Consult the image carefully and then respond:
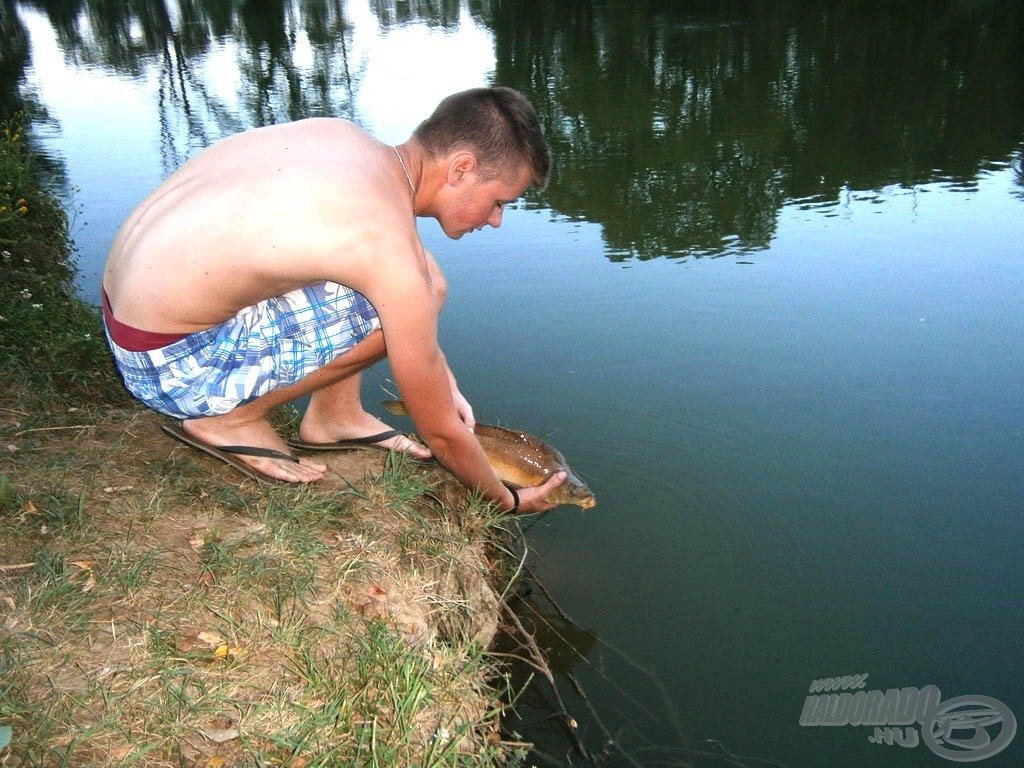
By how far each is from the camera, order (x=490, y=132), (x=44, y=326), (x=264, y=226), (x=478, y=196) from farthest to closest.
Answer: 1. (x=44, y=326)
2. (x=478, y=196)
3. (x=490, y=132)
4. (x=264, y=226)

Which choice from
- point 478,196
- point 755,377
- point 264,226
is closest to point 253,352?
point 264,226

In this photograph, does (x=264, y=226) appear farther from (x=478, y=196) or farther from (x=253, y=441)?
(x=253, y=441)

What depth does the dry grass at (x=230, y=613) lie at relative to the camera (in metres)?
2.21

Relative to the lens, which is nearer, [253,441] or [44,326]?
[253,441]

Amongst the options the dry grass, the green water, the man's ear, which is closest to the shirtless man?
the man's ear

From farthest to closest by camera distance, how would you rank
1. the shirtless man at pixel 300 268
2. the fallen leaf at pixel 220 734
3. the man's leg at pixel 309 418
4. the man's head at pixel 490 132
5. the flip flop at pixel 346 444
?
the flip flop at pixel 346 444
the man's leg at pixel 309 418
the man's head at pixel 490 132
the shirtless man at pixel 300 268
the fallen leaf at pixel 220 734

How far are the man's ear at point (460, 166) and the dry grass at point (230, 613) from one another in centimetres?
114

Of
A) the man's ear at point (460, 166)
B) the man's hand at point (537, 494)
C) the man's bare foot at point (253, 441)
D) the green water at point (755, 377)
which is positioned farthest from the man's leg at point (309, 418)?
the green water at point (755, 377)

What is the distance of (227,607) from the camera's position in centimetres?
260

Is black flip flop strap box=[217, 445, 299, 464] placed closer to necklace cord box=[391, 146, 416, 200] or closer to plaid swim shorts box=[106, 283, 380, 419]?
plaid swim shorts box=[106, 283, 380, 419]

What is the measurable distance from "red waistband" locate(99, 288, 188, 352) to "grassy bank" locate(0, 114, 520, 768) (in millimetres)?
519

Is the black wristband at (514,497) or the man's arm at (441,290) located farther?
the black wristband at (514,497)

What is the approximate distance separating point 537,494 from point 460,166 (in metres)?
1.33

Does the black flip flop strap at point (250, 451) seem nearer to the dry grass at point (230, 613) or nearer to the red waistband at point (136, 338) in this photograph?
the dry grass at point (230, 613)
